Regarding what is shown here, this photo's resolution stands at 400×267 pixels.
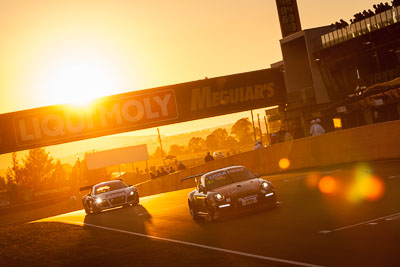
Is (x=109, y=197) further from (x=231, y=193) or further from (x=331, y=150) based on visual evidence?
(x=231, y=193)

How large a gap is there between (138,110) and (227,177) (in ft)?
54.6

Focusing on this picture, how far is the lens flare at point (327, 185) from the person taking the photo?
17.6m

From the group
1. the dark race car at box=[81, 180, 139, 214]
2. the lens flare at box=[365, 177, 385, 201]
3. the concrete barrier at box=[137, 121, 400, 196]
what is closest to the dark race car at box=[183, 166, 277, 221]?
the lens flare at box=[365, 177, 385, 201]

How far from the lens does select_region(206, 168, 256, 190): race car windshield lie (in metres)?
15.7

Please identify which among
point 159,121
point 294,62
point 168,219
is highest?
point 294,62

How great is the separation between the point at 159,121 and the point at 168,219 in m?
14.9

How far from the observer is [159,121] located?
1272 inches

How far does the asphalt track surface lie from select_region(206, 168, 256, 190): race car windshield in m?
0.87

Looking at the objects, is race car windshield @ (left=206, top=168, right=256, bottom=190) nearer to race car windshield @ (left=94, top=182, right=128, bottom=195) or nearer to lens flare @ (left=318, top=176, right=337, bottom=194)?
lens flare @ (left=318, top=176, right=337, bottom=194)

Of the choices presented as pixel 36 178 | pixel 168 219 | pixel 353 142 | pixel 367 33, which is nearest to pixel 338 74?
pixel 367 33

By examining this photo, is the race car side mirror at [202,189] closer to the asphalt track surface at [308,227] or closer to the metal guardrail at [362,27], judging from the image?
the asphalt track surface at [308,227]

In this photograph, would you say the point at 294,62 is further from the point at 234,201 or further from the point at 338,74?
the point at 234,201

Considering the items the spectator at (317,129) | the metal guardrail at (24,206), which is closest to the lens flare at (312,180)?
the spectator at (317,129)

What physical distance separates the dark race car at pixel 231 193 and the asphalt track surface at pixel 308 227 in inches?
12.6
